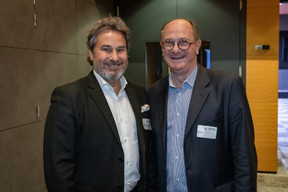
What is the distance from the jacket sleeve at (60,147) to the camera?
1.55 meters

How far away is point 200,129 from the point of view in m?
1.73

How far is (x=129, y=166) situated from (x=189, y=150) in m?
0.40

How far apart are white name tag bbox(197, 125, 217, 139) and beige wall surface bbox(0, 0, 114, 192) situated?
5.29ft

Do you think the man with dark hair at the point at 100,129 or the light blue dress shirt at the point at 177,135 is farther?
the light blue dress shirt at the point at 177,135

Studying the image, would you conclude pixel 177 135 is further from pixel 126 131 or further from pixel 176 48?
→ pixel 176 48

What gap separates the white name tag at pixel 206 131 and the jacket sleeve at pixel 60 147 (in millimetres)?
774

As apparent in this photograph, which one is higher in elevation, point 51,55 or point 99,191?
point 51,55

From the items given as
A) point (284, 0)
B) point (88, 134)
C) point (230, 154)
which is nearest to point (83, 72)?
point (88, 134)

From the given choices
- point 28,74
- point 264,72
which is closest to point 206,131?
point 28,74

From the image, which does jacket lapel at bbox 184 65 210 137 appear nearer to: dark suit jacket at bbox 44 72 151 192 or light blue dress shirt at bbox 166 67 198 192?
light blue dress shirt at bbox 166 67 198 192

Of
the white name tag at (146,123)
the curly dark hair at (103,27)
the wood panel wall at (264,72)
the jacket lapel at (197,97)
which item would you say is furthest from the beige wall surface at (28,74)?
the wood panel wall at (264,72)

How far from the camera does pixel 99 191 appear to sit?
1.66 m

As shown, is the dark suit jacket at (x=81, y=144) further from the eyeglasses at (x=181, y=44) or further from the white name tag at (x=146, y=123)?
the eyeglasses at (x=181, y=44)

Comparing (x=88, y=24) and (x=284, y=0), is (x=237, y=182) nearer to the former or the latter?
(x=88, y=24)
